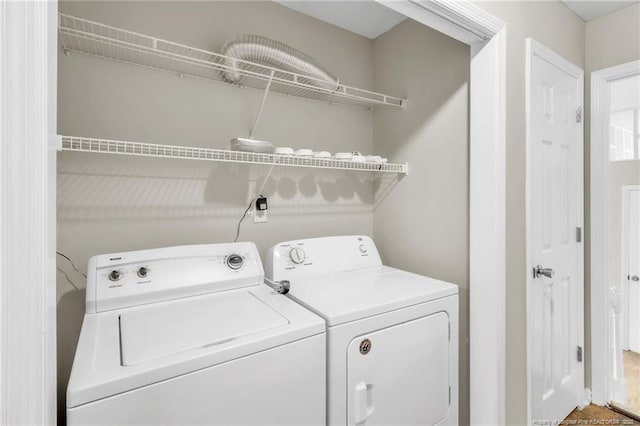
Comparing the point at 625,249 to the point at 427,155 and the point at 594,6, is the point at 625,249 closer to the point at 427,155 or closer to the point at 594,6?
the point at 594,6

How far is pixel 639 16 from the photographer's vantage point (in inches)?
74.0

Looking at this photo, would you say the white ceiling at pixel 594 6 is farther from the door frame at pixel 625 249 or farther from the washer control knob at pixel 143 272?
the washer control knob at pixel 143 272

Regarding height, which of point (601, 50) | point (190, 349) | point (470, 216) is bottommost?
point (190, 349)

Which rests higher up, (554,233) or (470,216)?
(470,216)

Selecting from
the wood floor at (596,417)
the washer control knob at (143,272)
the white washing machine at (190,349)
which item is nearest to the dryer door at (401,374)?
the white washing machine at (190,349)

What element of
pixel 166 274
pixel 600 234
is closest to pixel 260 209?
pixel 166 274

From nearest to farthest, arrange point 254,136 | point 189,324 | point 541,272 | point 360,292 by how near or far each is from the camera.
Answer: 1. point 189,324
2. point 360,292
3. point 541,272
4. point 254,136

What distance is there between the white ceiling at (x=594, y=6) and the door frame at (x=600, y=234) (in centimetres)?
36

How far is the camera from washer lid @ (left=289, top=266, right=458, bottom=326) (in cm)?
123

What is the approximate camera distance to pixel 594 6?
1930 millimetres

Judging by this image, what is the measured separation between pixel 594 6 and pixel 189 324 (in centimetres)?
285

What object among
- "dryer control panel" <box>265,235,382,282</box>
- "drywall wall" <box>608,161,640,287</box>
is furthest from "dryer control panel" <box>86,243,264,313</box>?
"drywall wall" <box>608,161,640,287</box>

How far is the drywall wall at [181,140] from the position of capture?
142 cm

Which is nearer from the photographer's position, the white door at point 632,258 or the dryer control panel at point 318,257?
the dryer control panel at point 318,257
